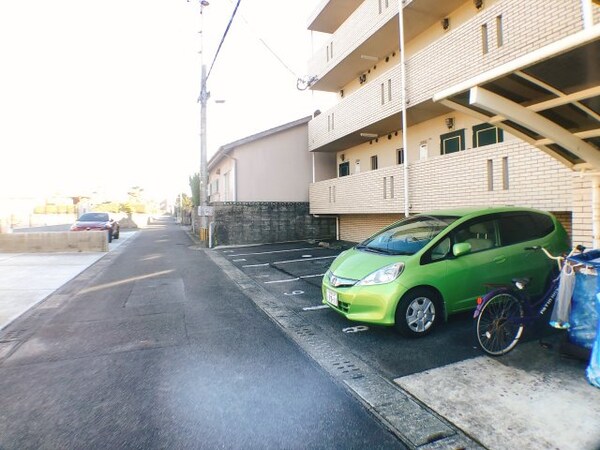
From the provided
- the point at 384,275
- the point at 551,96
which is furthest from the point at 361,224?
the point at 551,96

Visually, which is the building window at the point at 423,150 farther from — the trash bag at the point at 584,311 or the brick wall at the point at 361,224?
the trash bag at the point at 584,311

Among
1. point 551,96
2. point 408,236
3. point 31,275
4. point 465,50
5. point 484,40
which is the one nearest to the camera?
point 551,96

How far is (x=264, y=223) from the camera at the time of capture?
16.7 metres

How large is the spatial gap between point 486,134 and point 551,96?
5853mm

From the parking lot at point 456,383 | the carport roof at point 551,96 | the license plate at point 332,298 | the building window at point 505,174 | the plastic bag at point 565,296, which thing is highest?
the carport roof at point 551,96

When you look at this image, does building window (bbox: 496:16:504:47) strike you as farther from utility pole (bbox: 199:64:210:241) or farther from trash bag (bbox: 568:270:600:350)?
utility pole (bbox: 199:64:210:241)

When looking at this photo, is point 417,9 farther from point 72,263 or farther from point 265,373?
point 72,263

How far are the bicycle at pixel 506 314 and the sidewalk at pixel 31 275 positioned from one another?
648 centimetres

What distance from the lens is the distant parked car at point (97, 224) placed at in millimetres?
18109

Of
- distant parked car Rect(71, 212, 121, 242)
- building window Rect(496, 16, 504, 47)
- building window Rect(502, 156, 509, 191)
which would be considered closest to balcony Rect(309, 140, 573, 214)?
building window Rect(502, 156, 509, 191)

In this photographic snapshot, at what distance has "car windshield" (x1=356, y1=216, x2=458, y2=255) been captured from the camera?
5.03 metres

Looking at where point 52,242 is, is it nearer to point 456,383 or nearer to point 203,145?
point 203,145

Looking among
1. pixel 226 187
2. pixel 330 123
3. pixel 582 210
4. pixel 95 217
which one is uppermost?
pixel 330 123

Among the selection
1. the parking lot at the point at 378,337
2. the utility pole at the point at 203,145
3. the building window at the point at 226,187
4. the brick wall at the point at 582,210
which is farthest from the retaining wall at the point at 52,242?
the brick wall at the point at 582,210
